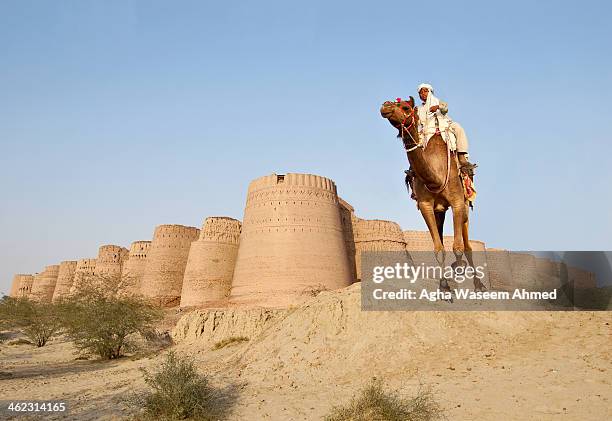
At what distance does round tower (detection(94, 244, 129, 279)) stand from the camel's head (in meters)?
45.6

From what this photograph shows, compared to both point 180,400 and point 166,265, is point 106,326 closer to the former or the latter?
point 180,400

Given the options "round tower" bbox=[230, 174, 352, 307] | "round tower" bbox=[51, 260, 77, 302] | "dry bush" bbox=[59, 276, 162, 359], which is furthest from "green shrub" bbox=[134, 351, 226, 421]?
"round tower" bbox=[51, 260, 77, 302]

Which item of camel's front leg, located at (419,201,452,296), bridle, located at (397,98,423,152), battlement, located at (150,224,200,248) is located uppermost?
battlement, located at (150,224,200,248)

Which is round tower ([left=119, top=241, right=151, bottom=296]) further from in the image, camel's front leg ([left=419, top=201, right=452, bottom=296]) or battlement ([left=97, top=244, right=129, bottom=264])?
camel's front leg ([left=419, top=201, right=452, bottom=296])

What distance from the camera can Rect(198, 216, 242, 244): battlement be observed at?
36.2 metres

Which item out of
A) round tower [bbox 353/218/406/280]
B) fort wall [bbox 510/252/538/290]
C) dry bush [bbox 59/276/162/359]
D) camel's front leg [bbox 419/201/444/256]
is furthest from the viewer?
fort wall [bbox 510/252/538/290]

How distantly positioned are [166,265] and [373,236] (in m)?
17.4

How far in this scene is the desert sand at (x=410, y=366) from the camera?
625 centimetres

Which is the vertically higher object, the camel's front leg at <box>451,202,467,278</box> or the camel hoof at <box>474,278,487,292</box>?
the camel's front leg at <box>451,202,467,278</box>

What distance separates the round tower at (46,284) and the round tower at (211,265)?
38.7 metres

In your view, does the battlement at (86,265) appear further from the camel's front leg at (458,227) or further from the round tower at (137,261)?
the camel's front leg at (458,227)

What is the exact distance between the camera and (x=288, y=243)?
28.7 m

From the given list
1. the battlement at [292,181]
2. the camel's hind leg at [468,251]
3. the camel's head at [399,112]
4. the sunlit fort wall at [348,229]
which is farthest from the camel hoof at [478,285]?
the sunlit fort wall at [348,229]

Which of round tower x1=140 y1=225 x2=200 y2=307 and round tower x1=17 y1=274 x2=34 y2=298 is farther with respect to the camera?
round tower x1=17 y1=274 x2=34 y2=298
